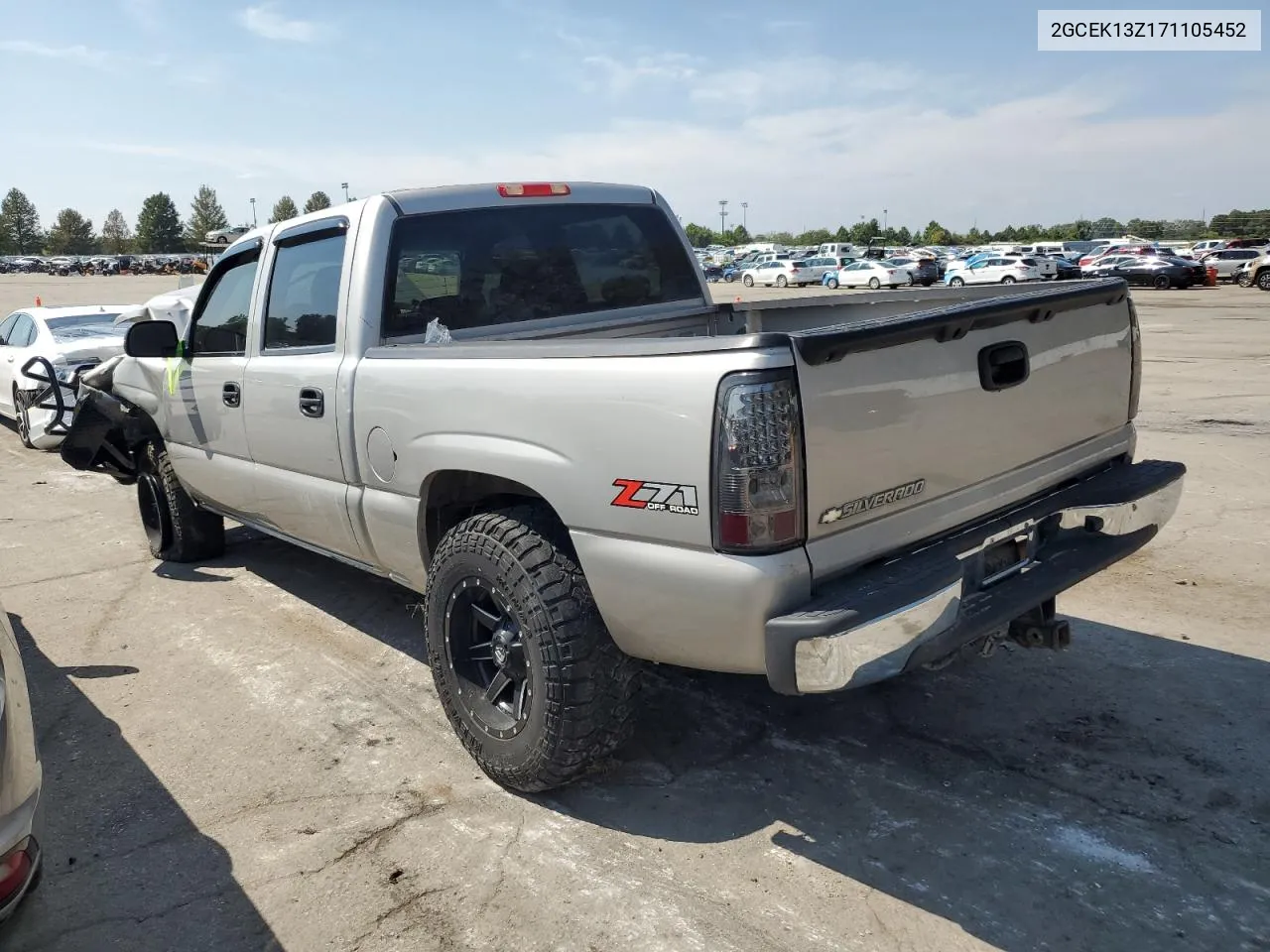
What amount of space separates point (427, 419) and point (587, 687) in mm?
1107

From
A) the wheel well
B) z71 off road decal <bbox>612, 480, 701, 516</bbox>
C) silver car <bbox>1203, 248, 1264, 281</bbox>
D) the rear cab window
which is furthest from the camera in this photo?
silver car <bbox>1203, 248, 1264, 281</bbox>

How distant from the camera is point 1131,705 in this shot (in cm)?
376

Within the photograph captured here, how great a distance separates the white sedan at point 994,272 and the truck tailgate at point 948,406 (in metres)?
32.8

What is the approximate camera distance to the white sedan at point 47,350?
989 cm

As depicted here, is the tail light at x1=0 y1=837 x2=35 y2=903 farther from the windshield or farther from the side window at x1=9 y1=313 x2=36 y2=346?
the side window at x1=9 y1=313 x2=36 y2=346

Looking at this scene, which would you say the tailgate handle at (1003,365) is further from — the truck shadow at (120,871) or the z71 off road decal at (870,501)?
the truck shadow at (120,871)

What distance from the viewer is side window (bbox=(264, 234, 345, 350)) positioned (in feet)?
13.4

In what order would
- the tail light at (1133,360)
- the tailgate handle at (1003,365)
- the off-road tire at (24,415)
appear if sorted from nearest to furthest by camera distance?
the tailgate handle at (1003,365) < the tail light at (1133,360) < the off-road tire at (24,415)

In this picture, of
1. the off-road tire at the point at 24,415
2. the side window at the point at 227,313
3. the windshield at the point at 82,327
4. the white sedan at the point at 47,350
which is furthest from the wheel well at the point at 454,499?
the windshield at the point at 82,327

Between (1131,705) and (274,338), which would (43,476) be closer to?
(274,338)

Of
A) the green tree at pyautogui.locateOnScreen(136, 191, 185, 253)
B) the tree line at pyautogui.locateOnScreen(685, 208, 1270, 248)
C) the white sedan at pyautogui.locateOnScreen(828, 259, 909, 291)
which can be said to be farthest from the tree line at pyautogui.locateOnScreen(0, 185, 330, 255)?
the white sedan at pyautogui.locateOnScreen(828, 259, 909, 291)

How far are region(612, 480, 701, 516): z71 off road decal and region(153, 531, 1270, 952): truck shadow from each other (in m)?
1.10

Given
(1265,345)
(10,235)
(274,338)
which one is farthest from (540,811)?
(10,235)

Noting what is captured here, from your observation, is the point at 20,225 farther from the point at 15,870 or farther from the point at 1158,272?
the point at 15,870
